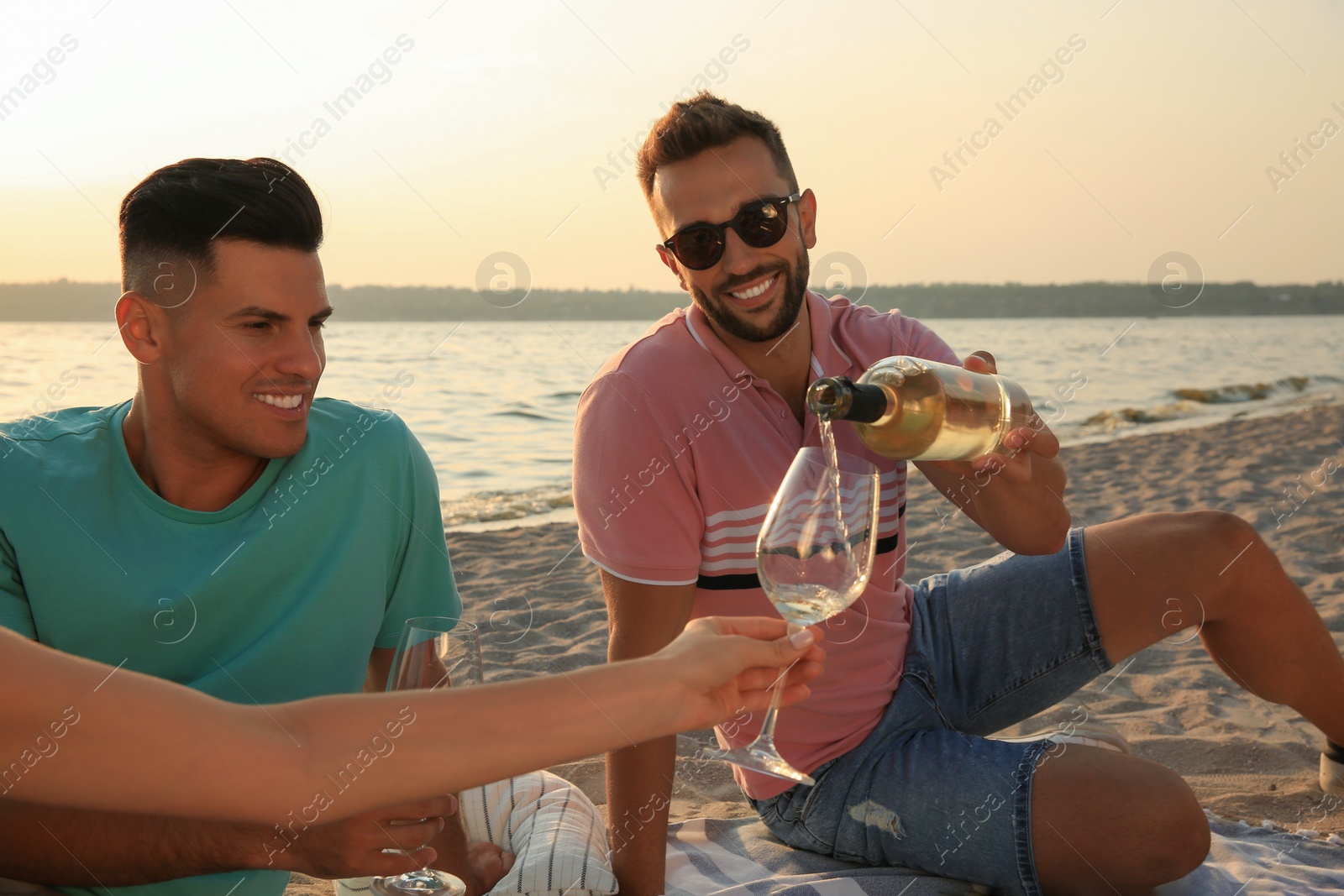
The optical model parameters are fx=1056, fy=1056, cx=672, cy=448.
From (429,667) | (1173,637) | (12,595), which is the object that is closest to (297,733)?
(429,667)

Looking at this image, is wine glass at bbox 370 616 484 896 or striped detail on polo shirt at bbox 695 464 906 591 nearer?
wine glass at bbox 370 616 484 896

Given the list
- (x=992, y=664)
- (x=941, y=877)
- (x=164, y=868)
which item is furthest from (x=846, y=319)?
(x=164, y=868)

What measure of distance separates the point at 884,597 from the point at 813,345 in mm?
855

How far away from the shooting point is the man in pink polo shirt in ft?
9.05

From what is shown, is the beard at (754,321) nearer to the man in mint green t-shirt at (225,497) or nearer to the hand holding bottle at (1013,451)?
the hand holding bottle at (1013,451)

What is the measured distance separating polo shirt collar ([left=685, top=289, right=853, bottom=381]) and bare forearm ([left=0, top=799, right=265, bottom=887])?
188 cm

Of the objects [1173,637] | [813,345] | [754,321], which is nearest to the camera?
[754,321]

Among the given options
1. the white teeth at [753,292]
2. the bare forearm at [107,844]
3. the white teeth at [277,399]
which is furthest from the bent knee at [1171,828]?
the white teeth at [277,399]

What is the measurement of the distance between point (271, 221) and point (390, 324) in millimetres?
30511

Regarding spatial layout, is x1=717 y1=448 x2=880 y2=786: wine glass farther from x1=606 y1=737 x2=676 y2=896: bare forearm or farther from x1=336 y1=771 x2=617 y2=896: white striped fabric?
x1=336 y1=771 x2=617 y2=896: white striped fabric

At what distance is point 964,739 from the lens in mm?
2967

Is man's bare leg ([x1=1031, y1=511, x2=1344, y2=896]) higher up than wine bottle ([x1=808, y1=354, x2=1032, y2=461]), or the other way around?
wine bottle ([x1=808, y1=354, x2=1032, y2=461])

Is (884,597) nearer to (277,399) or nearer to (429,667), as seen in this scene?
(429,667)

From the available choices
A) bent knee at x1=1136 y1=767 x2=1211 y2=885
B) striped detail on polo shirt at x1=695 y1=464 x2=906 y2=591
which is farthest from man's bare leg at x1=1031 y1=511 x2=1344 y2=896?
striped detail on polo shirt at x1=695 y1=464 x2=906 y2=591
